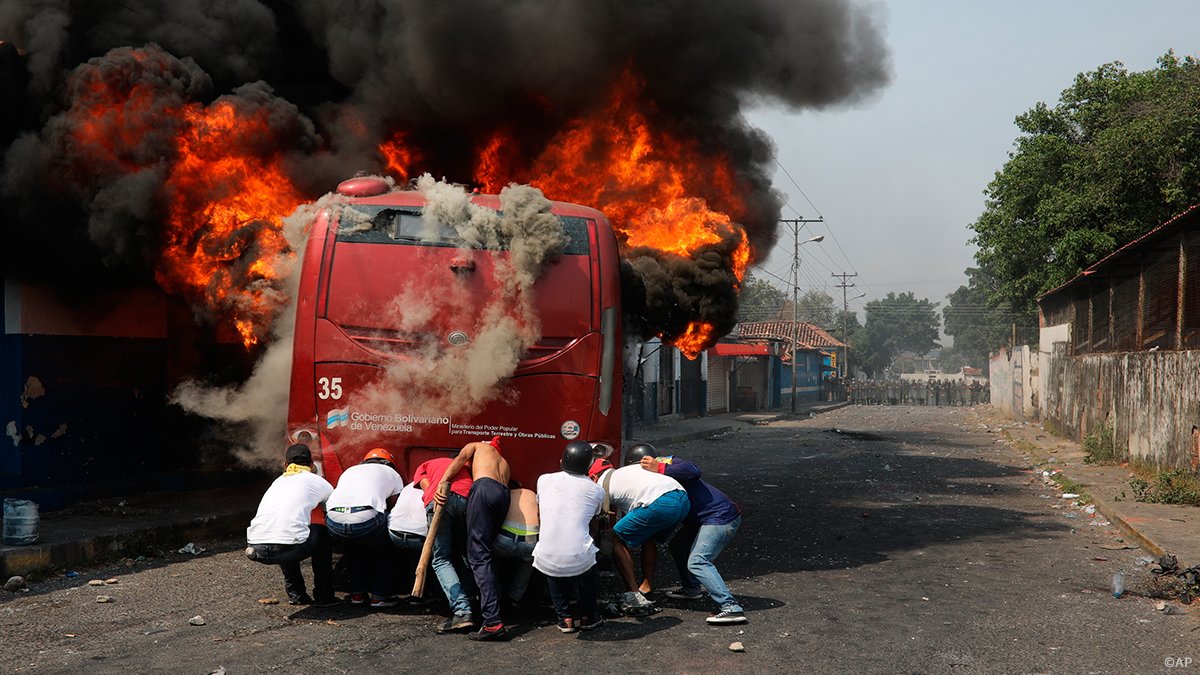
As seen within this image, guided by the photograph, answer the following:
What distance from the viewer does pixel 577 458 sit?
678 cm

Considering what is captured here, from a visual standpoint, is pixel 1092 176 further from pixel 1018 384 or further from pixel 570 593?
pixel 570 593

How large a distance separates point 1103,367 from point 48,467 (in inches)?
752

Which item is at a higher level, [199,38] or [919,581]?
[199,38]

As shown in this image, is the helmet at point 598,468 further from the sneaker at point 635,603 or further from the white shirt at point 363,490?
the white shirt at point 363,490

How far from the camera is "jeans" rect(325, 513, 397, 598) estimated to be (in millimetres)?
7051

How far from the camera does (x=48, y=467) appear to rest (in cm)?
1088

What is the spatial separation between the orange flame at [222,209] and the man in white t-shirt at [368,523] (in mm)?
3193

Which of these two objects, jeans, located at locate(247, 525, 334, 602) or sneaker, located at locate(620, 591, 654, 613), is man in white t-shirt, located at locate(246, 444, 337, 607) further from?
sneaker, located at locate(620, 591, 654, 613)

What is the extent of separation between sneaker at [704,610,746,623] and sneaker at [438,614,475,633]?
1.61m

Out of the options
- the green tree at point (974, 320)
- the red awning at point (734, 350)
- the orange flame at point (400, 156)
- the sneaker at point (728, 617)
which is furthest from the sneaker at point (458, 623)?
the green tree at point (974, 320)

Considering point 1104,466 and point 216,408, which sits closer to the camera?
point 216,408

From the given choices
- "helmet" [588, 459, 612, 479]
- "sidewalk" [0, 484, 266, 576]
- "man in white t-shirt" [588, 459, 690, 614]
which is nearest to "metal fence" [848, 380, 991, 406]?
"sidewalk" [0, 484, 266, 576]

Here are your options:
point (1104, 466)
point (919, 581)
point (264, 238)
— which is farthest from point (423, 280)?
point (1104, 466)

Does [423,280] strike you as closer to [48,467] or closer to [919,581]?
[919,581]
